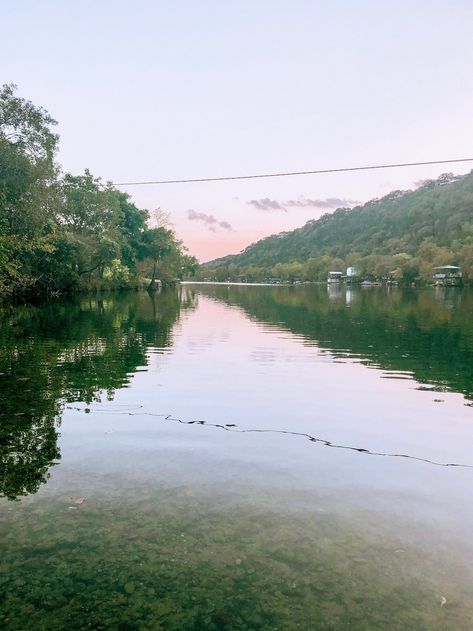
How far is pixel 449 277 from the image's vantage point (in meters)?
141

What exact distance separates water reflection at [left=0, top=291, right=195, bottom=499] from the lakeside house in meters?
120

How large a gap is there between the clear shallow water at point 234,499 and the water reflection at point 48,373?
0.27 ft

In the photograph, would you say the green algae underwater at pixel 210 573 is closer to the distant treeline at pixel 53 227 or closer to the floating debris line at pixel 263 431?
the floating debris line at pixel 263 431

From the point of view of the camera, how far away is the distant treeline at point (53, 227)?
127ft

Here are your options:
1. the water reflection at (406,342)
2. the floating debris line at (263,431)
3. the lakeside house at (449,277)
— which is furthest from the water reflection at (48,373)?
the lakeside house at (449,277)

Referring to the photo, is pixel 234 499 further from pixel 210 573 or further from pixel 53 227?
pixel 53 227

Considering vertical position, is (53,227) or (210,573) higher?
(53,227)

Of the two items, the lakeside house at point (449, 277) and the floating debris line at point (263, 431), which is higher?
the lakeside house at point (449, 277)

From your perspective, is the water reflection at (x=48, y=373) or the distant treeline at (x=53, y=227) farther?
the distant treeline at (x=53, y=227)

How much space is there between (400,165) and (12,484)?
1080 inches

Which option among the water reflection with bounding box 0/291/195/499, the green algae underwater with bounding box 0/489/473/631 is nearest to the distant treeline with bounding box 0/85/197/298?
the water reflection with bounding box 0/291/195/499

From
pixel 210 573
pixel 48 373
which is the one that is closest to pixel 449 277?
pixel 48 373

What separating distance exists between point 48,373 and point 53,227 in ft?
115

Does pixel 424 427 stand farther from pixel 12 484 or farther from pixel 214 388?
pixel 12 484
